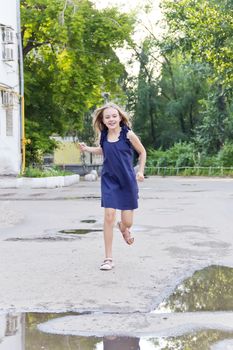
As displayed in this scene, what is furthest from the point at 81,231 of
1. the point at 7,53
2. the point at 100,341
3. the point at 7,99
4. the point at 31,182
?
the point at 7,53

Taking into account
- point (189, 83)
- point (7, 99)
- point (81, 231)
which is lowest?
point (81, 231)

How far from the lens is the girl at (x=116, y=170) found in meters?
6.50

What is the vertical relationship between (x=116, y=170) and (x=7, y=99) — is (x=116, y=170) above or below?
below

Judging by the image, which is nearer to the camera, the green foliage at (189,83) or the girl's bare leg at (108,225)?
the girl's bare leg at (108,225)

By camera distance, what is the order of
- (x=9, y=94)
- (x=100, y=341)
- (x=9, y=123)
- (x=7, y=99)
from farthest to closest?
1. (x=9, y=123)
2. (x=9, y=94)
3. (x=7, y=99)
4. (x=100, y=341)

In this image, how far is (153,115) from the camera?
57719 millimetres

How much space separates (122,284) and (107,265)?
74 cm

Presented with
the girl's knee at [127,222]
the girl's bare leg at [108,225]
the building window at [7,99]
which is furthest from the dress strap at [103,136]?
the building window at [7,99]

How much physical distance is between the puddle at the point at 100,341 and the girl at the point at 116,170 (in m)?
2.31

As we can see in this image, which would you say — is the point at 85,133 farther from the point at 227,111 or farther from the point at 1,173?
the point at 1,173

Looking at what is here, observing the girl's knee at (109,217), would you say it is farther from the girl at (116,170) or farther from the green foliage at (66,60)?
the green foliage at (66,60)

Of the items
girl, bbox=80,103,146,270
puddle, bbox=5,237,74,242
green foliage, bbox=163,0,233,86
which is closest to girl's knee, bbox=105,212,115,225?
girl, bbox=80,103,146,270

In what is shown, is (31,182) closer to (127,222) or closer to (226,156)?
(127,222)

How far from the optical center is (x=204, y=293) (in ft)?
17.7
